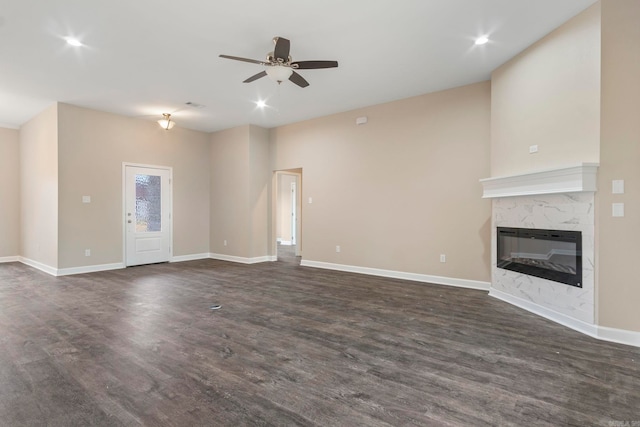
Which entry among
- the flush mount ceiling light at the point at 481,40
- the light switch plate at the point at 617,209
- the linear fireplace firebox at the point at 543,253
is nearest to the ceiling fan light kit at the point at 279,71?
the flush mount ceiling light at the point at 481,40

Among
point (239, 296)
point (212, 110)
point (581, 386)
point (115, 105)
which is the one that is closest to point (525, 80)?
point (581, 386)

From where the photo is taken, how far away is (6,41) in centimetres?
362

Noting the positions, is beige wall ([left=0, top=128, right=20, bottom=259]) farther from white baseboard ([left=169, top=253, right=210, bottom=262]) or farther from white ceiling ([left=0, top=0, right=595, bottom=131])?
white baseboard ([left=169, top=253, right=210, bottom=262])

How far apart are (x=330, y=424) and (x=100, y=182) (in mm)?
6517

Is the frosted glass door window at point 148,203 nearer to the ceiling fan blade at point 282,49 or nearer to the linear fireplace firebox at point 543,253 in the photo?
the ceiling fan blade at point 282,49

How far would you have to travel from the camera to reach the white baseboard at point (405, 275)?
4.91 m

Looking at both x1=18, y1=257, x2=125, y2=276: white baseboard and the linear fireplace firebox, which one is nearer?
the linear fireplace firebox

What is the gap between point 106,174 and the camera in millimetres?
6391

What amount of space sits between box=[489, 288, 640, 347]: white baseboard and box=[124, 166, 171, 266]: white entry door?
685cm

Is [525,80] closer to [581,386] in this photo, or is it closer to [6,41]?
[581,386]

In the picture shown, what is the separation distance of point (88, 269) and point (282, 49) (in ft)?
Result: 18.5

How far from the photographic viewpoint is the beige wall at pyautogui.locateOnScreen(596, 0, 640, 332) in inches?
114

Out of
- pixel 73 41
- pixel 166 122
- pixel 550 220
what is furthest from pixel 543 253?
pixel 166 122

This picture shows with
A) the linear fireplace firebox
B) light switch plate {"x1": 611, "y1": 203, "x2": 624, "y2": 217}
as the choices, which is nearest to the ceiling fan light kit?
the linear fireplace firebox
